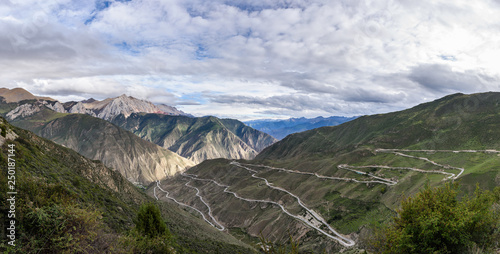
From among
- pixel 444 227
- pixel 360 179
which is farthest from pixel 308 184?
pixel 444 227

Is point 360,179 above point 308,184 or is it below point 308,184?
above

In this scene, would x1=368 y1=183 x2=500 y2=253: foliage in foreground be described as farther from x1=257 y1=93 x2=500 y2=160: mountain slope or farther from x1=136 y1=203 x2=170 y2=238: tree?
x1=257 y1=93 x2=500 y2=160: mountain slope

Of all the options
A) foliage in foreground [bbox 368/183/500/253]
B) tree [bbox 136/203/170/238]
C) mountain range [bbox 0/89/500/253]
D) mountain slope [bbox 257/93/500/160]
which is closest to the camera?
foliage in foreground [bbox 368/183/500/253]

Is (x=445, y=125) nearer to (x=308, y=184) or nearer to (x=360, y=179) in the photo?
(x=360, y=179)

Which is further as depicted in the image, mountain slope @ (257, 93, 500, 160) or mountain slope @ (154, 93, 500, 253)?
mountain slope @ (257, 93, 500, 160)

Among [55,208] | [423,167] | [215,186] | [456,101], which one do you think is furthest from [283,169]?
[55,208]

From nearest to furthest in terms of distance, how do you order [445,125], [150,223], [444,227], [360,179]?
1. [444,227]
2. [150,223]
3. [360,179]
4. [445,125]

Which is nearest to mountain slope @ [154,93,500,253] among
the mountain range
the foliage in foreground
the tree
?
the mountain range
